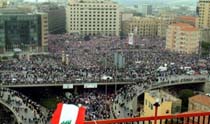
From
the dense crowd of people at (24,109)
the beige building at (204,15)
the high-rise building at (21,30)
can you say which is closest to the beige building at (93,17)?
the beige building at (204,15)

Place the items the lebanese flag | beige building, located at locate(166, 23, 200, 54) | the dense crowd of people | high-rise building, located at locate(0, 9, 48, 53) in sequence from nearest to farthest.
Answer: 1. the lebanese flag
2. the dense crowd of people
3. high-rise building, located at locate(0, 9, 48, 53)
4. beige building, located at locate(166, 23, 200, 54)

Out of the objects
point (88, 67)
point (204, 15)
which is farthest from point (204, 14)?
point (88, 67)

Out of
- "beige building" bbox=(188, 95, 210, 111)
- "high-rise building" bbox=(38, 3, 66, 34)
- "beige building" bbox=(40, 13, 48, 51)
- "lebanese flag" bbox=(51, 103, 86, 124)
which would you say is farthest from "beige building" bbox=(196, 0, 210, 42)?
"lebanese flag" bbox=(51, 103, 86, 124)

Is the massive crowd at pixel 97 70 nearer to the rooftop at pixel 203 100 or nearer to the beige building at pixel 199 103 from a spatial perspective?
the beige building at pixel 199 103

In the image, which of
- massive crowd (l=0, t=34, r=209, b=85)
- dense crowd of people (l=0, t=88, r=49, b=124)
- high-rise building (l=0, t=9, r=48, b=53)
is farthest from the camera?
high-rise building (l=0, t=9, r=48, b=53)

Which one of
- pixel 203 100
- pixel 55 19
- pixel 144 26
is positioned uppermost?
pixel 203 100

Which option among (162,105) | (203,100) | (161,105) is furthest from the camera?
(203,100)

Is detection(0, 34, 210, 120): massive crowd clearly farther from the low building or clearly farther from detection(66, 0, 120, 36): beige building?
detection(66, 0, 120, 36): beige building

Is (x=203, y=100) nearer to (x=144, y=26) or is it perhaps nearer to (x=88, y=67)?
(x=88, y=67)
